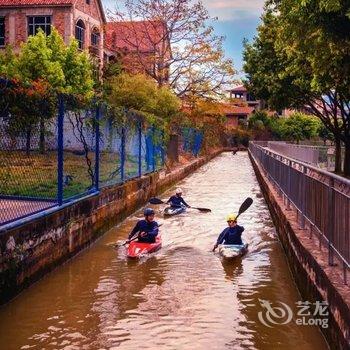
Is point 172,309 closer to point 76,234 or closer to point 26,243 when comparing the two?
point 26,243

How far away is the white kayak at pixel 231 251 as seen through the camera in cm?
1099

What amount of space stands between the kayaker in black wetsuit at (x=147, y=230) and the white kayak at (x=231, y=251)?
1446 millimetres

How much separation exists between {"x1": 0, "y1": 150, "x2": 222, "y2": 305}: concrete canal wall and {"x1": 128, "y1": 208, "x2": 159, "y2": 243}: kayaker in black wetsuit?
115 centimetres

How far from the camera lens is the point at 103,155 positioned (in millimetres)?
14508

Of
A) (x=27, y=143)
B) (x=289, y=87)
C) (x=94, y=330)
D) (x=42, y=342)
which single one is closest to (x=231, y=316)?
(x=94, y=330)

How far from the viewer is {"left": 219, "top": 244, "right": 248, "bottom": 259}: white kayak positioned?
1099 centimetres

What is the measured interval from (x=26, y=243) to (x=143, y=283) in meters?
2.11

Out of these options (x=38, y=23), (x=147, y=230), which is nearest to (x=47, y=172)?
(x=147, y=230)

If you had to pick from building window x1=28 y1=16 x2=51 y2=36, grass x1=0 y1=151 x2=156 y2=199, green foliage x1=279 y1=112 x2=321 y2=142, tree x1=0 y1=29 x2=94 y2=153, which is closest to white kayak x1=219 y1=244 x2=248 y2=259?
grass x1=0 y1=151 x2=156 y2=199

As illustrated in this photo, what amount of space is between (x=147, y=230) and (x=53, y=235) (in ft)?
8.33

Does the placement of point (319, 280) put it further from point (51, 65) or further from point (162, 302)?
point (51, 65)

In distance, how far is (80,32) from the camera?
131ft

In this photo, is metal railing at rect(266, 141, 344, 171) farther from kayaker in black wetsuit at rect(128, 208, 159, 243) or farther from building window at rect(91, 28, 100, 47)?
building window at rect(91, 28, 100, 47)

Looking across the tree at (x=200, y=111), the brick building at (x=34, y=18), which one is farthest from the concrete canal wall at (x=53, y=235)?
the brick building at (x=34, y=18)
